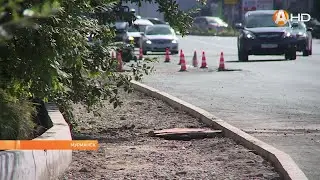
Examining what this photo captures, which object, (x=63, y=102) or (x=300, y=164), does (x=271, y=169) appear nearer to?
(x=300, y=164)

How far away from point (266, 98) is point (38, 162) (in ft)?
33.6

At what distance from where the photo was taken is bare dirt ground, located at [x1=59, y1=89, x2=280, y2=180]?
7875 millimetres

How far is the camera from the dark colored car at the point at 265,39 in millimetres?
31547

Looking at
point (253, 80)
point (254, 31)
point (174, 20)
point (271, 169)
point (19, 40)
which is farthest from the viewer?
point (254, 31)

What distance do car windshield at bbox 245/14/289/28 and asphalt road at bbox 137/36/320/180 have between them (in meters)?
3.90

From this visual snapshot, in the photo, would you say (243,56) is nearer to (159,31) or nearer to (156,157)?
(159,31)

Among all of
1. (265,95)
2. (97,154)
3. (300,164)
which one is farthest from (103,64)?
(265,95)

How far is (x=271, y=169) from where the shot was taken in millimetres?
8055

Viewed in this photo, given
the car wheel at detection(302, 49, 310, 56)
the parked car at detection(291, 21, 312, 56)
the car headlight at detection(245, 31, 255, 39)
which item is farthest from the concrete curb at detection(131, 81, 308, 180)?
the car wheel at detection(302, 49, 310, 56)

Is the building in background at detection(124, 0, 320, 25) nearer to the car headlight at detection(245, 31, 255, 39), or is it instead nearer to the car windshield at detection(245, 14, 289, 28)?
the car windshield at detection(245, 14, 289, 28)

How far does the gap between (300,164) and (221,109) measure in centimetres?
572

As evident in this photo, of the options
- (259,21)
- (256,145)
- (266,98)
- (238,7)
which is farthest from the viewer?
(238,7)

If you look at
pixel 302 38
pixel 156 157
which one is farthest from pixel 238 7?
pixel 156 157

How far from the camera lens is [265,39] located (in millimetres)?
31516
